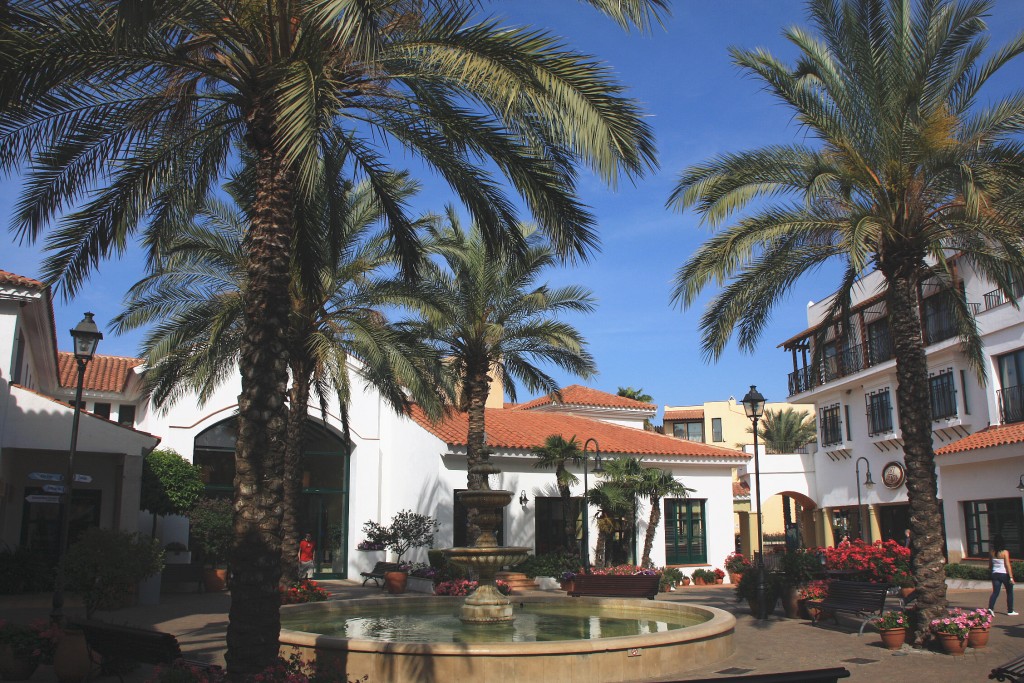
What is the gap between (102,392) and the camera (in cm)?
2997

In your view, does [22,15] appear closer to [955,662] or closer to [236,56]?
[236,56]

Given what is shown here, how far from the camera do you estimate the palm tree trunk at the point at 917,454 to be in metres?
12.7

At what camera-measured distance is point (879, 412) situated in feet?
111

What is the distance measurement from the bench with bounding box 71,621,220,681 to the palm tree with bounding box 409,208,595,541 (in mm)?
11646

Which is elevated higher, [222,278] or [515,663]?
[222,278]

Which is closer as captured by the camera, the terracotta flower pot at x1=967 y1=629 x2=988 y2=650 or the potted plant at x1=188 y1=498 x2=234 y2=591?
the terracotta flower pot at x1=967 y1=629 x2=988 y2=650

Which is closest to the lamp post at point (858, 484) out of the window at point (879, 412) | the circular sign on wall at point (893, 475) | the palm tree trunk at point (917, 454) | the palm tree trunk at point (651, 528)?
the circular sign on wall at point (893, 475)

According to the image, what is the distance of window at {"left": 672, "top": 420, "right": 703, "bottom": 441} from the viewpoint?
68.0 m

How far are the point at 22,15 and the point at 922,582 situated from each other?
13.8m

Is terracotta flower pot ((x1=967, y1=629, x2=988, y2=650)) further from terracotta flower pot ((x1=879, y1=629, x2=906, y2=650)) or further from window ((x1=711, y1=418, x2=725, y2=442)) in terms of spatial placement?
window ((x1=711, y1=418, x2=725, y2=442))

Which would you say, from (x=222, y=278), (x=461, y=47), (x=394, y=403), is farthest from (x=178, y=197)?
(x=394, y=403)

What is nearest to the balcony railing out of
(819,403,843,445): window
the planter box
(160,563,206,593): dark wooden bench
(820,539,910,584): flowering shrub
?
(819,403,843,445): window

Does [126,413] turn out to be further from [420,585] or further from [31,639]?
[31,639]

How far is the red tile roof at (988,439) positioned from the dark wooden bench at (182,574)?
23432 mm
